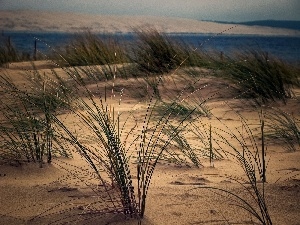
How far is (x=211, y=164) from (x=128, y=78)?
3601 millimetres

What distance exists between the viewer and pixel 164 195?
1487 millimetres

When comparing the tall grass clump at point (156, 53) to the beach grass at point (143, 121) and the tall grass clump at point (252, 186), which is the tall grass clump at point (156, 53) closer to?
the beach grass at point (143, 121)

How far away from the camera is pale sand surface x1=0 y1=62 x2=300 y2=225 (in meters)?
1.28

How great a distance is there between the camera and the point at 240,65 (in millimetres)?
4492

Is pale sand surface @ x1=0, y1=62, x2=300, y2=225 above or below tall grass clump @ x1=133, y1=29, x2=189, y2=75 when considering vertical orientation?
below

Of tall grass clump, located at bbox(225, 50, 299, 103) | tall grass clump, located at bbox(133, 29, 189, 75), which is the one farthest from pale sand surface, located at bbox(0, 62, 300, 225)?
tall grass clump, located at bbox(133, 29, 189, 75)

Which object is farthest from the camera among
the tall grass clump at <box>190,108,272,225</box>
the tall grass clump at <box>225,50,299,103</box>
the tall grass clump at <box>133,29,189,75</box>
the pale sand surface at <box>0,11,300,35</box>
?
the pale sand surface at <box>0,11,300,35</box>

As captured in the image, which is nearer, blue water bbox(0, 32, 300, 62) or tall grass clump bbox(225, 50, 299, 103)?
tall grass clump bbox(225, 50, 299, 103)

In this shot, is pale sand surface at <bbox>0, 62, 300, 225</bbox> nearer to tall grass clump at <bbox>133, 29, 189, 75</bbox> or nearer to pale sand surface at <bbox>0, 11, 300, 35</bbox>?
tall grass clump at <bbox>133, 29, 189, 75</bbox>

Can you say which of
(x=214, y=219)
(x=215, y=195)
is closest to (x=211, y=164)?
(x=215, y=195)

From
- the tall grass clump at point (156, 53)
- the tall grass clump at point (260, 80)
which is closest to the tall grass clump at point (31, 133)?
the tall grass clump at point (260, 80)

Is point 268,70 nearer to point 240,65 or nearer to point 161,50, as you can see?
point 240,65

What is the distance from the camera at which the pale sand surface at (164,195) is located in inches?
50.5

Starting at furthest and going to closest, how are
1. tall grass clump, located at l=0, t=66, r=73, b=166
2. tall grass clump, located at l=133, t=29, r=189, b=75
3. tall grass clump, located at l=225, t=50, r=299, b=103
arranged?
tall grass clump, located at l=133, t=29, r=189, b=75 → tall grass clump, located at l=225, t=50, r=299, b=103 → tall grass clump, located at l=0, t=66, r=73, b=166
